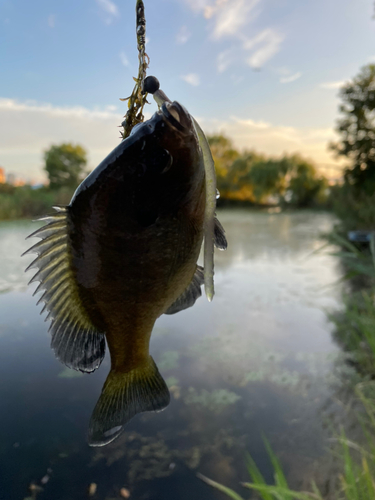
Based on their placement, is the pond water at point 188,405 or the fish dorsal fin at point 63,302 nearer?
the fish dorsal fin at point 63,302

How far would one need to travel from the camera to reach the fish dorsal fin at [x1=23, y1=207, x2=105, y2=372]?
0.58 meters

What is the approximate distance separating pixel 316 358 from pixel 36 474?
4.43 m

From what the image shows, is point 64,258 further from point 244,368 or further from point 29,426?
point 244,368

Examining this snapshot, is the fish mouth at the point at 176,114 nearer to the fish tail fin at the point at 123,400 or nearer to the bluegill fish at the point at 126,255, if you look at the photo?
the bluegill fish at the point at 126,255

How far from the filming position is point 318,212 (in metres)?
21.6

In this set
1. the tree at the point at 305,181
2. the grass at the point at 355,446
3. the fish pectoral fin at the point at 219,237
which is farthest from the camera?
the tree at the point at 305,181

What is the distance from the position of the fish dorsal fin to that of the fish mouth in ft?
0.72

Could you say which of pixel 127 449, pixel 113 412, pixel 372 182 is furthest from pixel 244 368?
pixel 372 182

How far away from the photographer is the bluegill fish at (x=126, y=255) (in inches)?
20.9

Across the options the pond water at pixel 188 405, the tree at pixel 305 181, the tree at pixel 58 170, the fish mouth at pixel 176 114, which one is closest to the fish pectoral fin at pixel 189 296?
the fish mouth at pixel 176 114

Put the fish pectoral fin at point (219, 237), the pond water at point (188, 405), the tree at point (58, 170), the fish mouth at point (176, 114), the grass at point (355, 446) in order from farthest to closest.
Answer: the tree at point (58, 170) < the pond water at point (188, 405) < the grass at point (355, 446) < the fish pectoral fin at point (219, 237) < the fish mouth at point (176, 114)

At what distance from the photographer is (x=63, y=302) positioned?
61 centimetres

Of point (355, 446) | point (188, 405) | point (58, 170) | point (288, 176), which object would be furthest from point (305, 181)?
point (355, 446)

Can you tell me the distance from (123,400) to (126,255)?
261mm
